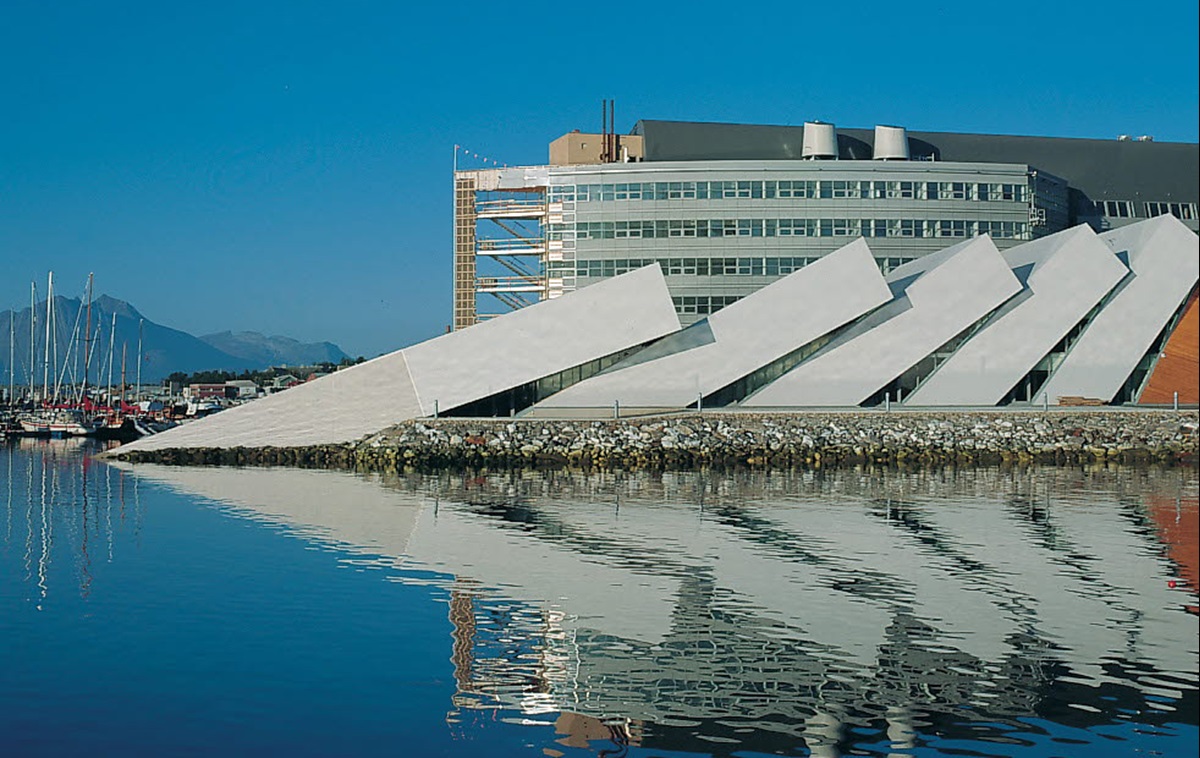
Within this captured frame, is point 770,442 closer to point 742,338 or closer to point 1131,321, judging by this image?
point 742,338

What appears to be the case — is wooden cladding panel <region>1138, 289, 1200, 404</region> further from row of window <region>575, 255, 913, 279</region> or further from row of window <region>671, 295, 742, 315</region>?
row of window <region>671, 295, 742, 315</region>

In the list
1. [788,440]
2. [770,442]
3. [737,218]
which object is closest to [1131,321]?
[788,440]

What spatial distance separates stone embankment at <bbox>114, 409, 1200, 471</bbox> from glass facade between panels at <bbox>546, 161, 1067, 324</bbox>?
14.9 m

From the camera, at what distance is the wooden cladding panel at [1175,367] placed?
34562 mm

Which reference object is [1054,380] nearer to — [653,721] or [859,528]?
[859,528]

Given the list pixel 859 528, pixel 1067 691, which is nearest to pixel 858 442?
pixel 859 528

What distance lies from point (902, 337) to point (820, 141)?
57.2ft

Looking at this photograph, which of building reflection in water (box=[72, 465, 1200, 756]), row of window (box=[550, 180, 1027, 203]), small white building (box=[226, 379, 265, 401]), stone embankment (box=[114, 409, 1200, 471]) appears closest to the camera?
building reflection in water (box=[72, 465, 1200, 756])

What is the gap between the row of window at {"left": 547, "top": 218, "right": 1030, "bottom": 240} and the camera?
158ft

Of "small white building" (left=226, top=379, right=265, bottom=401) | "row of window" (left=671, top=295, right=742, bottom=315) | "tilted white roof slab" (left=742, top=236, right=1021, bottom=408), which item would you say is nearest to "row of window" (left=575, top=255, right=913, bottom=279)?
"row of window" (left=671, top=295, right=742, bottom=315)

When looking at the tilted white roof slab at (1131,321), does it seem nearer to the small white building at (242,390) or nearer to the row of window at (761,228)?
the row of window at (761,228)

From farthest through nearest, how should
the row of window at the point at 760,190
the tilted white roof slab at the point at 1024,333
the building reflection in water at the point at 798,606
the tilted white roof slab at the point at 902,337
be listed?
the row of window at the point at 760,190 < the tilted white roof slab at the point at 1024,333 < the tilted white roof slab at the point at 902,337 < the building reflection in water at the point at 798,606

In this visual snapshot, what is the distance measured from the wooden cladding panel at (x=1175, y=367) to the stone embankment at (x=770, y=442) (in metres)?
1.83

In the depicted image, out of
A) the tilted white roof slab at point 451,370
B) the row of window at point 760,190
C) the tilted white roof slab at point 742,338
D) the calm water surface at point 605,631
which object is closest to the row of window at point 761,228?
the row of window at point 760,190
